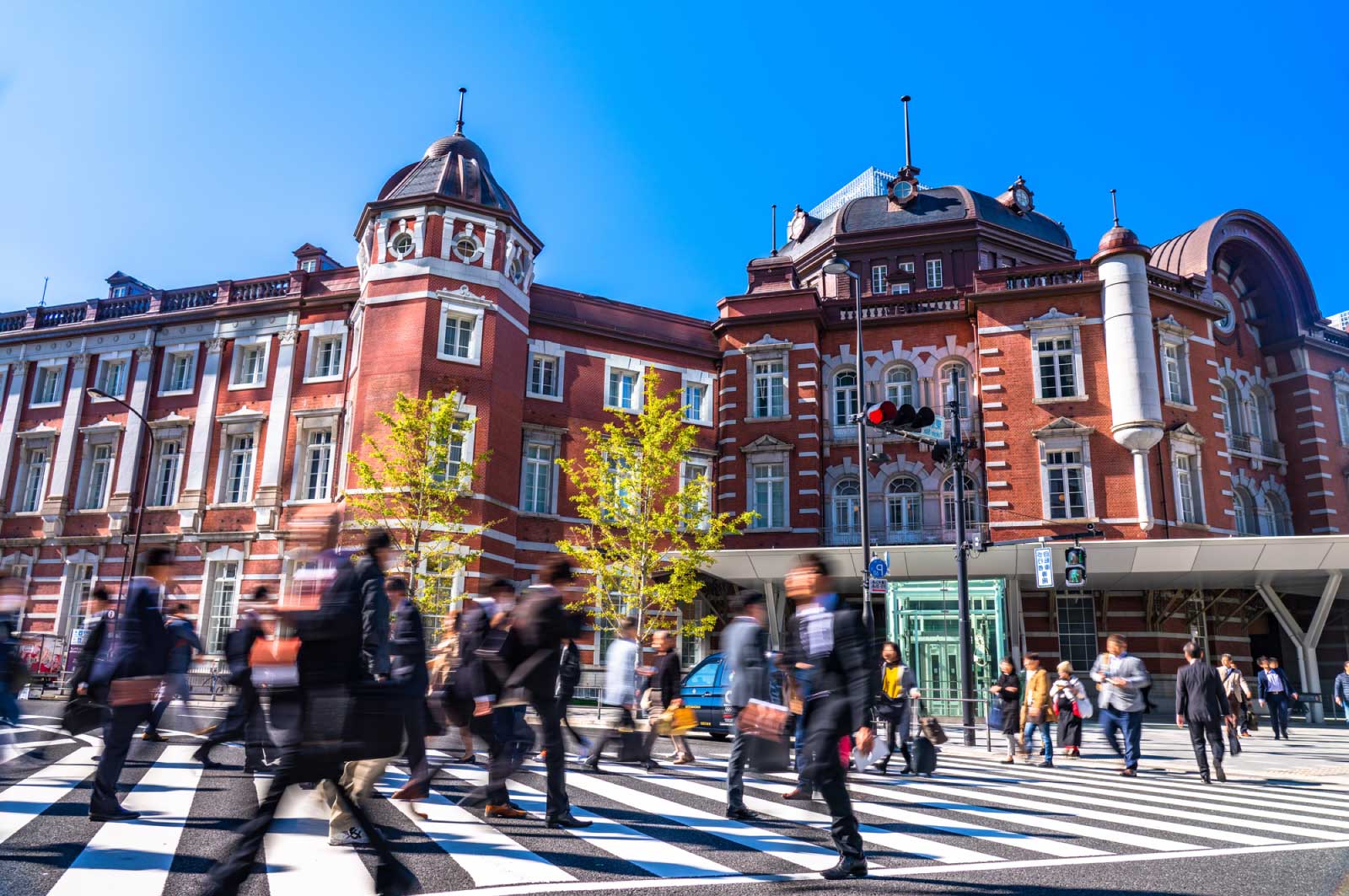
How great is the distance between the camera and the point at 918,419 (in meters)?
12.6

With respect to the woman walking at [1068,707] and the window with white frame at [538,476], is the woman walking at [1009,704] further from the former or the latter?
the window with white frame at [538,476]

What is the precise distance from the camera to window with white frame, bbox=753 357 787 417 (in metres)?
29.5

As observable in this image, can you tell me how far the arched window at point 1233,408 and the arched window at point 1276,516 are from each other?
2.34 m

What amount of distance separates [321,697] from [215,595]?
2582cm

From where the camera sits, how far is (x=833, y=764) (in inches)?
215

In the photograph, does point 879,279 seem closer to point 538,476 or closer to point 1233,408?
point 1233,408

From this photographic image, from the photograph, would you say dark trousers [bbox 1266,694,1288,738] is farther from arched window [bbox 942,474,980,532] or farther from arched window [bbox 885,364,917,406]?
arched window [bbox 885,364,917,406]

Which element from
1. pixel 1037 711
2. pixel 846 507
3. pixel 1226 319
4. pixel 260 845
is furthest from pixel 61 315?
pixel 1226 319

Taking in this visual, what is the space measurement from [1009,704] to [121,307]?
103ft

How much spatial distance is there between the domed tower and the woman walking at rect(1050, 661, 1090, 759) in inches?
467

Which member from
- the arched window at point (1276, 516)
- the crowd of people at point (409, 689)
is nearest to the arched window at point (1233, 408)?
the arched window at point (1276, 516)

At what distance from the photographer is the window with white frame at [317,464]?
26938 mm

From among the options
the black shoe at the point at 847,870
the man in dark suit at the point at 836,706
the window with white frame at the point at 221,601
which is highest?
the window with white frame at the point at 221,601

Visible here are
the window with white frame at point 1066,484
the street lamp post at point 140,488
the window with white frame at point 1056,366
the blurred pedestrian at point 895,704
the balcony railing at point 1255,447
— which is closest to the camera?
the blurred pedestrian at point 895,704
